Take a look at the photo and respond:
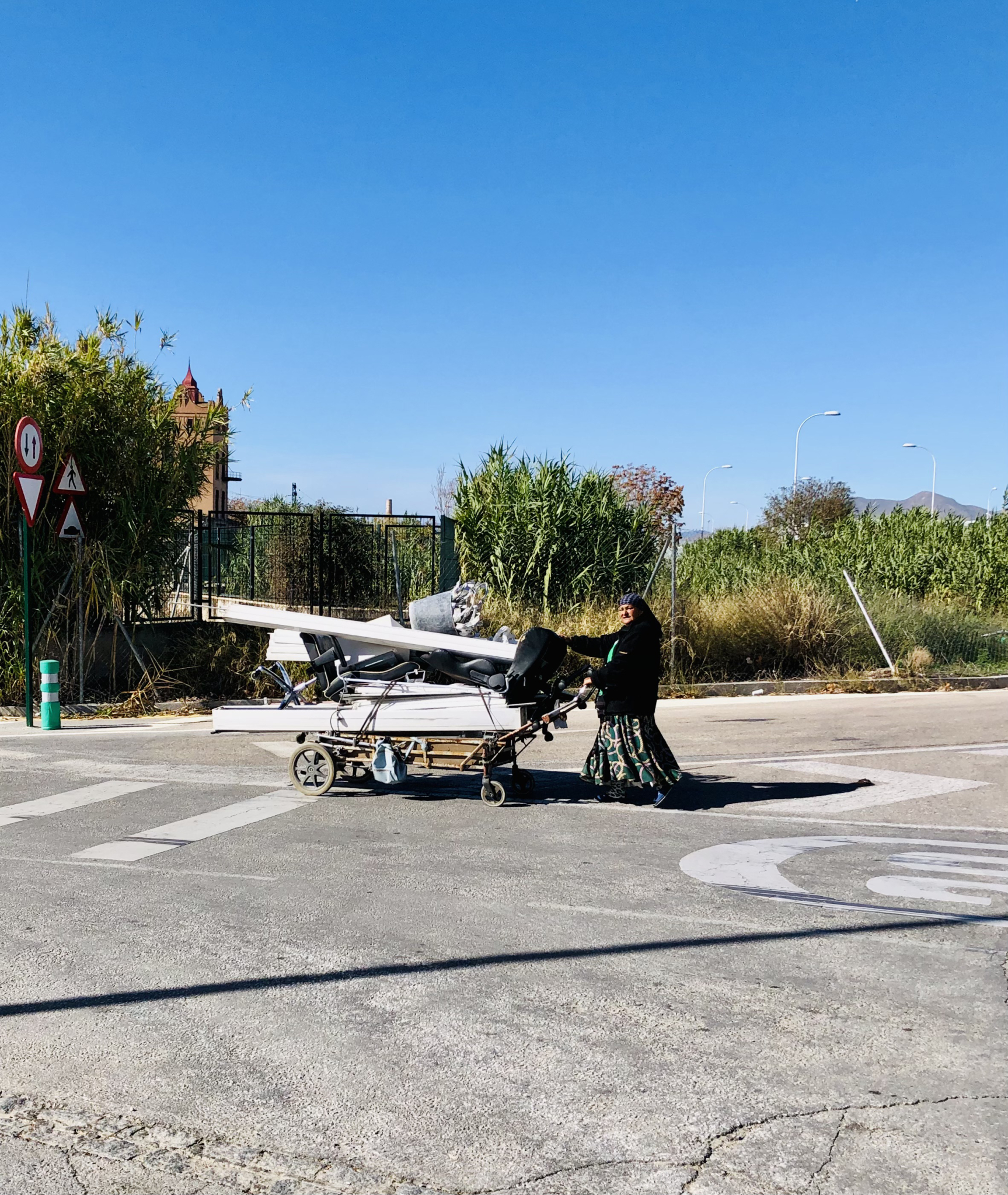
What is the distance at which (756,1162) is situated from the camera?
340cm

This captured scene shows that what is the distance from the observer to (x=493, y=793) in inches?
349

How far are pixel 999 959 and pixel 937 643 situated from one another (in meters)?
16.4

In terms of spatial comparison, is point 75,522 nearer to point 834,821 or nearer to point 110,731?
point 110,731

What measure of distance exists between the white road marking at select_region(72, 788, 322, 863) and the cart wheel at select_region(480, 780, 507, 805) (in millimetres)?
1371

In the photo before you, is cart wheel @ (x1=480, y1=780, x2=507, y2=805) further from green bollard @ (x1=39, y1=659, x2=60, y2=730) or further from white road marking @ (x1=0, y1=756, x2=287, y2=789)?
green bollard @ (x1=39, y1=659, x2=60, y2=730)

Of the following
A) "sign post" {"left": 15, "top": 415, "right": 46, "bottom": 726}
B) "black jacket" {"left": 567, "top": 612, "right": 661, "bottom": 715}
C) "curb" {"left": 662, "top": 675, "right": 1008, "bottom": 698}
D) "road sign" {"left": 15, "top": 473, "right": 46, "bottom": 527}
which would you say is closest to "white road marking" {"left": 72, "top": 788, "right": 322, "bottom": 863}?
"black jacket" {"left": 567, "top": 612, "right": 661, "bottom": 715}

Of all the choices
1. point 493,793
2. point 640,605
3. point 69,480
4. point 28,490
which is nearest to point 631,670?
point 640,605

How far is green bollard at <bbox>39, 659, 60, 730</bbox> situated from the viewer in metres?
12.9

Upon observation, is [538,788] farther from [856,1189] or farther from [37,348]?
[37,348]

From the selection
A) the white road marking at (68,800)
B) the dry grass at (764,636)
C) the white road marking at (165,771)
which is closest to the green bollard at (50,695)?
the white road marking at (165,771)

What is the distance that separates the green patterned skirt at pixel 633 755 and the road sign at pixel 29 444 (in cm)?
793

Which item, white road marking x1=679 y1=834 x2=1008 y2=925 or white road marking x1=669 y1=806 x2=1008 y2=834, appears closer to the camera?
white road marking x1=679 y1=834 x2=1008 y2=925

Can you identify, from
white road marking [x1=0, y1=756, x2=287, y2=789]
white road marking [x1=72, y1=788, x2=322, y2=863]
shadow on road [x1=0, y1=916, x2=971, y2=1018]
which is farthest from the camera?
white road marking [x1=0, y1=756, x2=287, y2=789]

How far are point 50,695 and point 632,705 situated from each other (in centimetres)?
749
